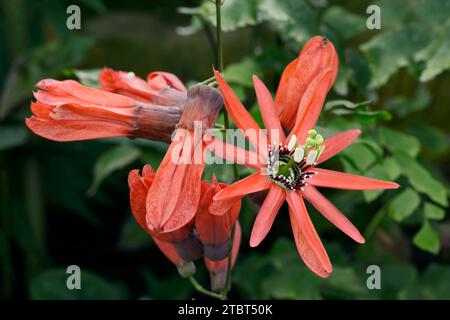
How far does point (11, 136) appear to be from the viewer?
1459 millimetres

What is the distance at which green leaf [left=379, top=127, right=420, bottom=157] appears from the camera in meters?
1.16

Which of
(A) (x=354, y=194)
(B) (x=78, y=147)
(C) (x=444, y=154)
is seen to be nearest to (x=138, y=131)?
(A) (x=354, y=194)

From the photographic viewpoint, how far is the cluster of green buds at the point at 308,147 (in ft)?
2.58

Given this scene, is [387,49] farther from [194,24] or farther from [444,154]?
[444,154]

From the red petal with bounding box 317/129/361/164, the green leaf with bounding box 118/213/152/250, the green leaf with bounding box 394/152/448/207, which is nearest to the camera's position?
the red petal with bounding box 317/129/361/164

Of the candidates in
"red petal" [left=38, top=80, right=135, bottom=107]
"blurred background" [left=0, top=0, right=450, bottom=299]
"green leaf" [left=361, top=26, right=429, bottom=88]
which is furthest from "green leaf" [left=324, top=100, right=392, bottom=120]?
"red petal" [left=38, top=80, right=135, bottom=107]

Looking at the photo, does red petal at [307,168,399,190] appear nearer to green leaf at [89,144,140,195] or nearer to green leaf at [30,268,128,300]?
green leaf at [89,144,140,195]

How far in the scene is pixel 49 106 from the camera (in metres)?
→ 0.79

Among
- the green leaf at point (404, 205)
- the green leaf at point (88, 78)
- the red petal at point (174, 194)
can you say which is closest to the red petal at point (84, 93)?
the red petal at point (174, 194)

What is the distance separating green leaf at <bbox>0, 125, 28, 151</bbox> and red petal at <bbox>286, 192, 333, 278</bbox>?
826mm

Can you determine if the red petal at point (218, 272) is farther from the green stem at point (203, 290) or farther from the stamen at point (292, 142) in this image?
the stamen at point (292, 142)

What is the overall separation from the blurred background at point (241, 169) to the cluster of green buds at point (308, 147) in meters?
0.20

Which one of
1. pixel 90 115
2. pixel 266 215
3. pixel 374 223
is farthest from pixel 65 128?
pixel 374 223

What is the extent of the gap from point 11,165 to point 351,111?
999mm
